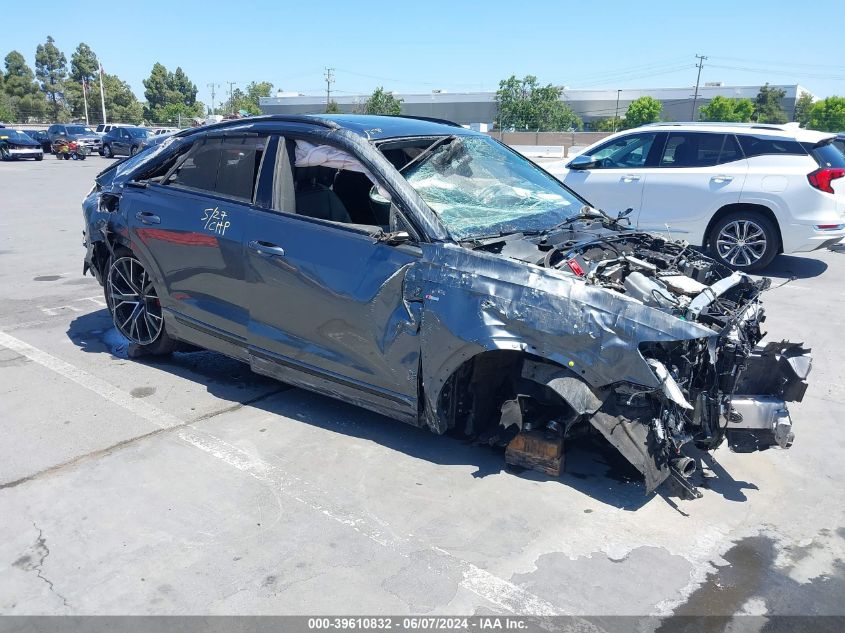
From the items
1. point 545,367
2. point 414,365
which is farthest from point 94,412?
point 545,367

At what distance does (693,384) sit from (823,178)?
6515mm

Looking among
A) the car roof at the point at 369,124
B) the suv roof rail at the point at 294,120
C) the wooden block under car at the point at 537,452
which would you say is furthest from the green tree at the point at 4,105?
the wooden block under car at the point at 537,452

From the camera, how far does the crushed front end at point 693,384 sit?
343 cm

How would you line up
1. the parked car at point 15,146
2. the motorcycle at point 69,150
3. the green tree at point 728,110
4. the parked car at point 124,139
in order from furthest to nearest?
the green tree at point 728,110
the parked car at point 124,139
the motorcycle at point 69,150
the parked car at point 15,146

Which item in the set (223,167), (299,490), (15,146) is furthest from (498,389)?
(15,146)

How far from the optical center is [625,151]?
991 cm

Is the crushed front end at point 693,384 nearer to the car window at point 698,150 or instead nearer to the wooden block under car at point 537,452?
the wooden block under car at point 537,452

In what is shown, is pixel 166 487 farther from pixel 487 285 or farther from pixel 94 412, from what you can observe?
pixel 487 285

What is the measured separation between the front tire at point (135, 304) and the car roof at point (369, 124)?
1.19 m

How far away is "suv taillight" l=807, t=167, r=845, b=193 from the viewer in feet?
28.2

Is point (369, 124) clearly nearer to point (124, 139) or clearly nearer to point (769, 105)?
point (124, 139)

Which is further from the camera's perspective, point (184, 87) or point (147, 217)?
point (184, 87)

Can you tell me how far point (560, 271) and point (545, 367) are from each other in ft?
1.64

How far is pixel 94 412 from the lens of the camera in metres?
4.70
